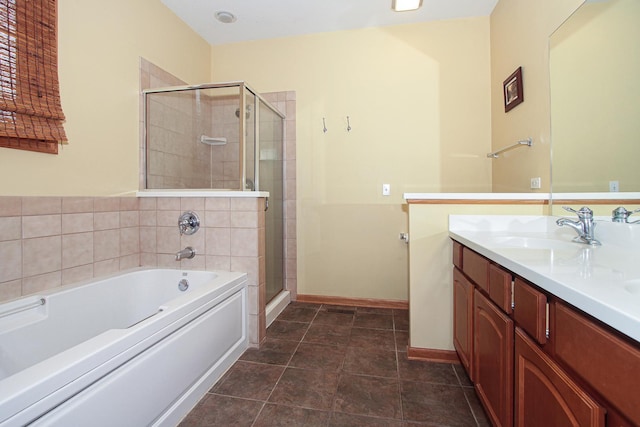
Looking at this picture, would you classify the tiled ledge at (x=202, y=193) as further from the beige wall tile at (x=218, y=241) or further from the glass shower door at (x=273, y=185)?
the glass shower door at (x=273, y=185)

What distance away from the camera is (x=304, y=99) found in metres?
2.96

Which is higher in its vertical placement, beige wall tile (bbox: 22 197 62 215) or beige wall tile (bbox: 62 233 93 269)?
beige wall tile (bbox: 22 197 62 215)

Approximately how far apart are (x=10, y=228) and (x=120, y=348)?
1012 millimetres

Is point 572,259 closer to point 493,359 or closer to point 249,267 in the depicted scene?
point 493,359

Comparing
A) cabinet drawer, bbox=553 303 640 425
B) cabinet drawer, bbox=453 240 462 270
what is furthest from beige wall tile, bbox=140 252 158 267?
cabinet drawer, bbox=553 303 640 425

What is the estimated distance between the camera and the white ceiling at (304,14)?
249 centimetres

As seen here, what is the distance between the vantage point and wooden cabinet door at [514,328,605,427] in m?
0.65

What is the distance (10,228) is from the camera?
1466 mm

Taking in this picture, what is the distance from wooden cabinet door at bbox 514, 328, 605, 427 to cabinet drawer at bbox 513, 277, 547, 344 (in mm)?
42

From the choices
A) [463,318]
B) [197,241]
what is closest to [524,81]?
[463,318]

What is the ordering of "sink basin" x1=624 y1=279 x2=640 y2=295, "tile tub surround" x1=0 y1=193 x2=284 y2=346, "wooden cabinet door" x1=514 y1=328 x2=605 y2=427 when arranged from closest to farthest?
"wooden cabinet door" x1=514 y1=328 x2=605 y2=427, "sink basin" x1=624 y1=279 x2=640 y2=295, "tile tub surround" x1=0 y1=193 x2=284 y2=346

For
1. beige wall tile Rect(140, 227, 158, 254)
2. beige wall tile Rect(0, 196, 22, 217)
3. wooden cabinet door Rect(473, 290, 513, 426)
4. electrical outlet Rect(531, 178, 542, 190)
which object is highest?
electrical outlet Rect(531, 178, 542, 190)

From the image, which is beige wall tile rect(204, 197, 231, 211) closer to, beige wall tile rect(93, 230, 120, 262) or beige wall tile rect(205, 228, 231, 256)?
beige wall tile rect(205, 228, 231, 256)

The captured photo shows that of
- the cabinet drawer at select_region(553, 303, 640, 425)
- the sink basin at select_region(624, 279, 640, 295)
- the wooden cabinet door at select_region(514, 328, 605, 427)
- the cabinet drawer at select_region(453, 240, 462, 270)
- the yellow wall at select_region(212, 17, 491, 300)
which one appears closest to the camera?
the cabinet drawer at select_region(553, 303, 640, 425)
